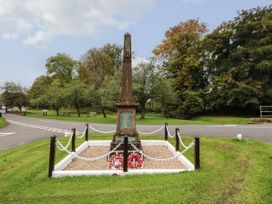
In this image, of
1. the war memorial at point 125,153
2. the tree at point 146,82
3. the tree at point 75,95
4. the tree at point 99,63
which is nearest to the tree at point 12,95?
the tree at point 99,63

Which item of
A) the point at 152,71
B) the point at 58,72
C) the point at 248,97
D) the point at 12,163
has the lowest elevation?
the point at 12,163

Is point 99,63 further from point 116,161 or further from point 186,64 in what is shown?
point 116,161

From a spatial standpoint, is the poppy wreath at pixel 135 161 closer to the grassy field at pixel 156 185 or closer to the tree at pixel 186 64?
the grassy field at pixel 156 185

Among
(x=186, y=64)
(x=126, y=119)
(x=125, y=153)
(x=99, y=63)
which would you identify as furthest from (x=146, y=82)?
(x=99, y=63)

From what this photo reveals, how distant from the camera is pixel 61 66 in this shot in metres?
61.0

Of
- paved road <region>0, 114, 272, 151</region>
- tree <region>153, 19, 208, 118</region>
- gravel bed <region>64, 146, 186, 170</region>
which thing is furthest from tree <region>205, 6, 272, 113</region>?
gravel bed <region>64, 146, 186, 170</region>

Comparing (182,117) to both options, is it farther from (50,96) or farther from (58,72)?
(58,72)

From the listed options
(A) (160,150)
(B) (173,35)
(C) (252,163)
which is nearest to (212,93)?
(B) (173,35)

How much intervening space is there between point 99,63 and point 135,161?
4174 centimetres

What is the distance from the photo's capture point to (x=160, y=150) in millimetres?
10391

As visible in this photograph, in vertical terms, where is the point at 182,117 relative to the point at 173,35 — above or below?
below

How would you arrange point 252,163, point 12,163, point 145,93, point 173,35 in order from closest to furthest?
1. point 252,163
2. point 12,163
3. point 145,93
4. point 173,35

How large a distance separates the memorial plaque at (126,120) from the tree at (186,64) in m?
23.1

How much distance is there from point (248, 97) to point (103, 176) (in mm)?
24491
